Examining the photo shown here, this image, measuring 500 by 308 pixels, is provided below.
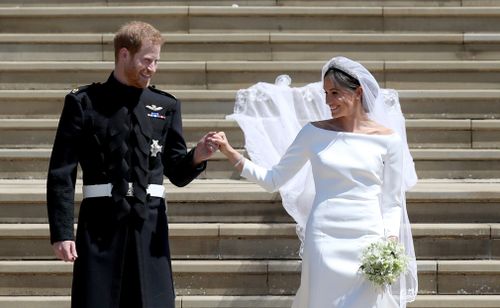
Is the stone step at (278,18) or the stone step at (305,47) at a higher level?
the stone step at (278,18)

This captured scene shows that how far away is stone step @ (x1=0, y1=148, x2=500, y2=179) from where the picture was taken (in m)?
7.88

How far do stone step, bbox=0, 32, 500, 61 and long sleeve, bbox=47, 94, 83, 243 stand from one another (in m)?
4.28

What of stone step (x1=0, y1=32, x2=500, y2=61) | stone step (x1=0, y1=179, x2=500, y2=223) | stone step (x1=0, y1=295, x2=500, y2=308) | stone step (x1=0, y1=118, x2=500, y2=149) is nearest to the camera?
stone step (x1=0, y1=295, x2=500, y2=308)

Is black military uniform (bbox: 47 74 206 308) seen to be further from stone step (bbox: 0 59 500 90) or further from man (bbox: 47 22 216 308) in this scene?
stone step (bbox: 0 59 500 90)

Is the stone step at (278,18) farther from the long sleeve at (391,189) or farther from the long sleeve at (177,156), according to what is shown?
the long sleeve at (177,156)

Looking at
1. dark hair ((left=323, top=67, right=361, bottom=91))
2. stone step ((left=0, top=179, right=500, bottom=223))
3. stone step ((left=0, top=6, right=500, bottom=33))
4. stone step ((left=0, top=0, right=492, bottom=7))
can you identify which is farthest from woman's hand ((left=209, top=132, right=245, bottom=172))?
stone step ((left=0, top=0, right=492, bottom=7))

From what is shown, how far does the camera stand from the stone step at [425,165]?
7.88m

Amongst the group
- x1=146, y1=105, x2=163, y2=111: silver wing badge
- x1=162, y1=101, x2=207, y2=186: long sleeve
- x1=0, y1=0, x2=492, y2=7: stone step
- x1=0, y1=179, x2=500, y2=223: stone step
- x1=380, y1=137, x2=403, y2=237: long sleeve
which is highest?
x1=0, y1=0, x2=492, y2=7: stone step

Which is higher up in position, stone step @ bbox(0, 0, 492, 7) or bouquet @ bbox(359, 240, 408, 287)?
stone step @ bbox(0, 0, 492, 7)

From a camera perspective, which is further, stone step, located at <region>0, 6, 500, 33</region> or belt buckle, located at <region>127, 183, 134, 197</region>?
stone step, located at <region>0, 6, 500, 33</region>

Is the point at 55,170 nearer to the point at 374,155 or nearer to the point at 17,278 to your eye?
the point at 374,155

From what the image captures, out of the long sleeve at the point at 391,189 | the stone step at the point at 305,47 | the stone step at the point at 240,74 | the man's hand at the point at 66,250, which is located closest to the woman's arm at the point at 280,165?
the long sleeve at the point at 391,189

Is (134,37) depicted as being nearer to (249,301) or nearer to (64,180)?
(64,180)

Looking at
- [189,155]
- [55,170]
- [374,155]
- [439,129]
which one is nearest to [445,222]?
[439,129]
